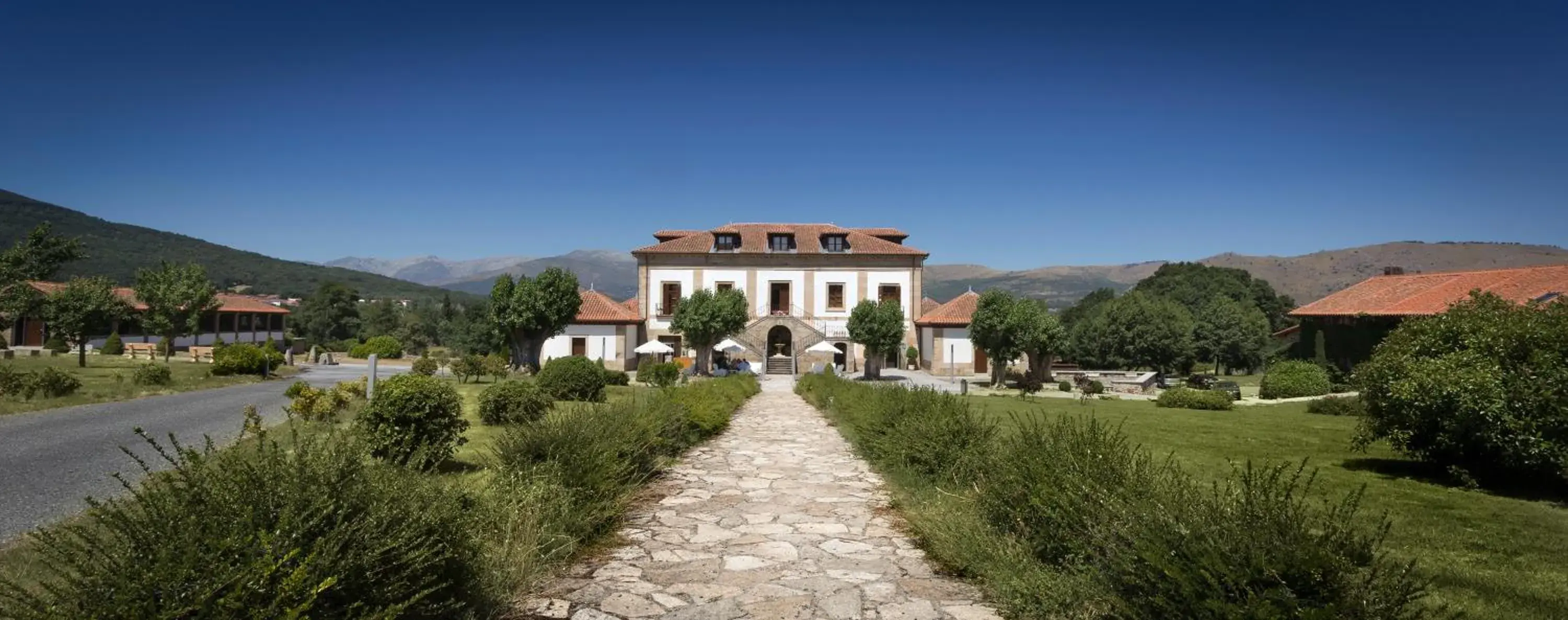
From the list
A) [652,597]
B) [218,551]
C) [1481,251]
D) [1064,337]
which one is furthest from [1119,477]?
[1481,251]

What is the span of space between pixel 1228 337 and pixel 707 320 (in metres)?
34.5

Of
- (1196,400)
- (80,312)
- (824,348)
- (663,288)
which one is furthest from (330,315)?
(1196,400)

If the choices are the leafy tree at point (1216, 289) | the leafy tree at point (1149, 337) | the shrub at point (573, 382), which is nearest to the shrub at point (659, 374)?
the shrub at point (573, 382)

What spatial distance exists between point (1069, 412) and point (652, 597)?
1437 centimetres

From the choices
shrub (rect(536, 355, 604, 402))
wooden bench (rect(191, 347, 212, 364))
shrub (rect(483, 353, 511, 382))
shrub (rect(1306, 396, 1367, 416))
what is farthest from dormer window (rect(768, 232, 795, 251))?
wooden bench (rect(191, 347, 212, 364))

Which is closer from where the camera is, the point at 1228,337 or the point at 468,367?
the point at 468,367

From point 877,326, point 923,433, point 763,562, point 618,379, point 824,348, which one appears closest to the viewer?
point 763,562

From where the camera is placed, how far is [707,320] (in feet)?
101

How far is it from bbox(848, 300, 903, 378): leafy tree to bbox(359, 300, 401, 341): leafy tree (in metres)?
51.0

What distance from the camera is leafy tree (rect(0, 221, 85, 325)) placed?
1193 inches

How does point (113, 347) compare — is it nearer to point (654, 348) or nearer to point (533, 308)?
point (533, 308)

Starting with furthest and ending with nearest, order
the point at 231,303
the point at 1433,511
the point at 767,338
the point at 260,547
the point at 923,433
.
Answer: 1. the point at 231,303
2. the point at 767,338
3. the point at 923,433
4. the point at 1433,511
5. the point at 260,547

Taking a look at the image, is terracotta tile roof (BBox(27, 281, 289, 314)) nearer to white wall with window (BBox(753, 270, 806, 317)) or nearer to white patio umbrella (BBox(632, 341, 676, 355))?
white patio umbrella (BBox(632, 341, 676, 355))

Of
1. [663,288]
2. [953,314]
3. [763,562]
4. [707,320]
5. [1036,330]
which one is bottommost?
[763,562]
